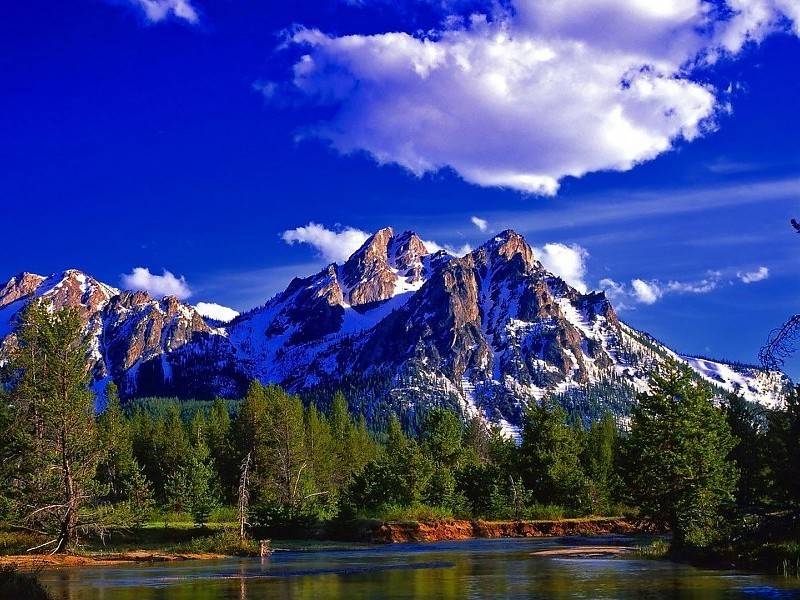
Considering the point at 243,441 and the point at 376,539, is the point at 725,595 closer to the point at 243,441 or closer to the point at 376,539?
the point at 376,539

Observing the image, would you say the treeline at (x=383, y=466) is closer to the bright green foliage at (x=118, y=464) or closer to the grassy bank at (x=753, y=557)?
the bright green foliage at (x=118, y=464)

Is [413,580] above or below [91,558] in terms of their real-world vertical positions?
above

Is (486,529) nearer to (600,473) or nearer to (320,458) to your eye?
(600,473)

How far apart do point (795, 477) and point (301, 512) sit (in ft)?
152

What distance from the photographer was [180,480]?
95062mm

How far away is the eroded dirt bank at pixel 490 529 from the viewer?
73750mm

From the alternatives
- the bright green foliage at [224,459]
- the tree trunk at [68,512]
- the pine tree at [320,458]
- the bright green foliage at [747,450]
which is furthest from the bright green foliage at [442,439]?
the tree trunk at [68,512]

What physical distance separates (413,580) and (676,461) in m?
21.3

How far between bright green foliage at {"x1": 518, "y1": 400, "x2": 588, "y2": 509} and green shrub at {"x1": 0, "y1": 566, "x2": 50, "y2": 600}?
67.6 metres

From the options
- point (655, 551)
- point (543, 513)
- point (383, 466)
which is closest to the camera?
point (655, 551)

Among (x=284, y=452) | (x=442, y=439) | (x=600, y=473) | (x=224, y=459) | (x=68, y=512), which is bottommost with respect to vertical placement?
(x=68, y=512)

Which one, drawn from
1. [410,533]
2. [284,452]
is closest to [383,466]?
[410,533]

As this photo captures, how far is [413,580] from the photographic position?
3875 cm

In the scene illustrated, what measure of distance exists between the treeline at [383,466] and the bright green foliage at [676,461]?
0.09 metres
